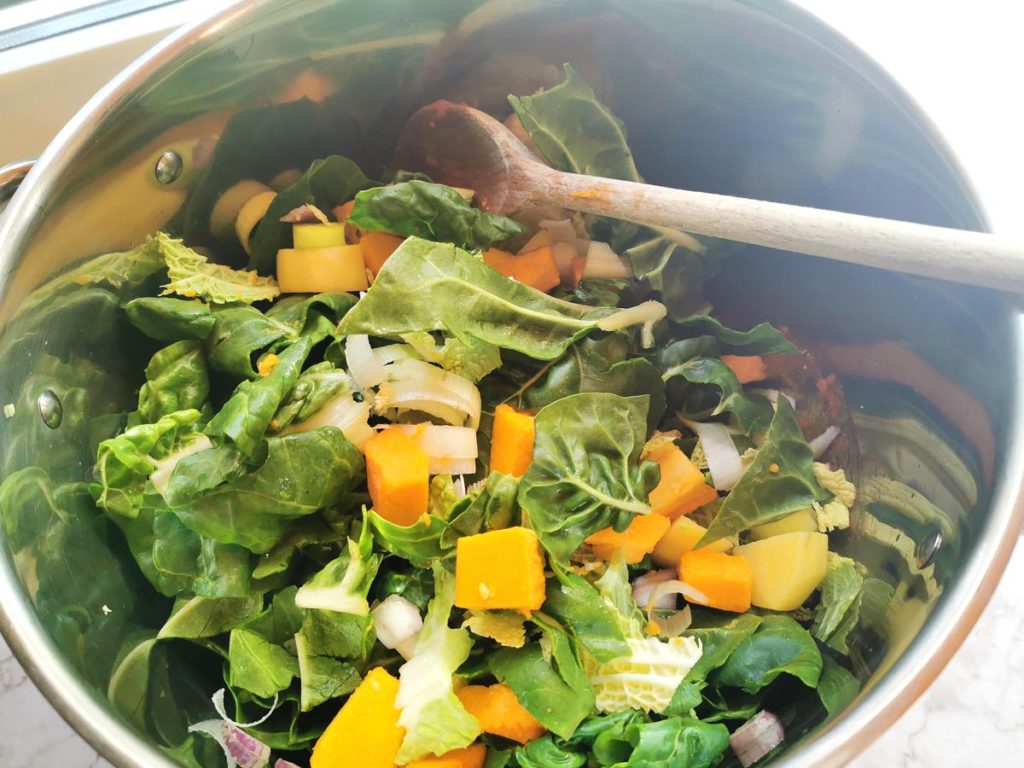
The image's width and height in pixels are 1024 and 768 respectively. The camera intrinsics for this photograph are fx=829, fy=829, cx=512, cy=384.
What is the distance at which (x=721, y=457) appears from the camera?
122cm

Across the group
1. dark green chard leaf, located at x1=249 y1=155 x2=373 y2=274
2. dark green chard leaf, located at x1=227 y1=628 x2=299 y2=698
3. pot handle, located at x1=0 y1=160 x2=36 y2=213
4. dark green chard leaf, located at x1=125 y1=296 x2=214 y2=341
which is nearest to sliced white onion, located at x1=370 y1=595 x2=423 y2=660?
dark green chard leaf, located at x1=227 y1=628 x2=299 y2=698

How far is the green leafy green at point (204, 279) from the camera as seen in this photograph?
1.19 meters

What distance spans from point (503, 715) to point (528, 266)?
0.66m

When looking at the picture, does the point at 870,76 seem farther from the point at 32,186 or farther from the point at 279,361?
the point at 32,186

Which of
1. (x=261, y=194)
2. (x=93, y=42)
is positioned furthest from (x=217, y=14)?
(x=93, y=42)

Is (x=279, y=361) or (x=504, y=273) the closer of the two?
(x=279, y=361)

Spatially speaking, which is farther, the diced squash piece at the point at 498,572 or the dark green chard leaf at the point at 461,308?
the dark green chard leaf at the point at 461,308

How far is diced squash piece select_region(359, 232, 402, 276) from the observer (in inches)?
50.9

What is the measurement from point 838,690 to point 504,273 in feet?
2.44

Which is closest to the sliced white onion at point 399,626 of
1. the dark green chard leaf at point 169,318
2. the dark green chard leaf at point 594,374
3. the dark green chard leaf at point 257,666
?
the dark green chard leaf at point 257,666

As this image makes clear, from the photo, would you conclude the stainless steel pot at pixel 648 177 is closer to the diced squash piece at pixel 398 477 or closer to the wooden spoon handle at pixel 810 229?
the wooden spoon handle at pixel 810 229

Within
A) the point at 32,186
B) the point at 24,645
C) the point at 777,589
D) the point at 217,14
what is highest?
the point at 217,14

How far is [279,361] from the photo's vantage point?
113 centimetres

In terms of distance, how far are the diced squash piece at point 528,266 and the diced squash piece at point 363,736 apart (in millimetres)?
644
